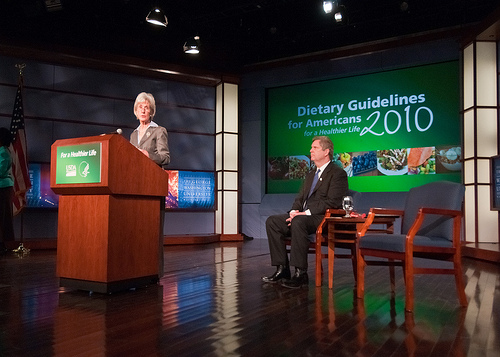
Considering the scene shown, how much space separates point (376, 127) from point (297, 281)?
17.6 feet

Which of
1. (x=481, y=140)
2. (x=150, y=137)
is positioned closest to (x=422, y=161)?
(x=481, y=140)

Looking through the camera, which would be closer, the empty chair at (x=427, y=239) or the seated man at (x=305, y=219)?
the empty chair at (x=427, y=239)

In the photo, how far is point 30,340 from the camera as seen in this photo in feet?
7.00

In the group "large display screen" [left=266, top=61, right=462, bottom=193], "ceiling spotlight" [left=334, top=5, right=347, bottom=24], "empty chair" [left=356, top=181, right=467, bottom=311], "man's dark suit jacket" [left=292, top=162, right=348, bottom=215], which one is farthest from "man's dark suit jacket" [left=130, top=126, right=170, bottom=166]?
"large display screen" [left=266, top=61, right=462, bottom=193]

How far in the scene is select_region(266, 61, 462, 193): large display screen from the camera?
302 inches

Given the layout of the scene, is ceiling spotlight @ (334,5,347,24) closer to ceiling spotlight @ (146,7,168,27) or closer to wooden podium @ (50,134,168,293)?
ceiling spotlight @ (146,7,168,27)

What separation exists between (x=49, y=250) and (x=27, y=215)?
927 millimetres

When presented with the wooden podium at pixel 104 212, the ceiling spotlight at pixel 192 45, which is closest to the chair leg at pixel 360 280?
the wooden podium at pixel 104 212

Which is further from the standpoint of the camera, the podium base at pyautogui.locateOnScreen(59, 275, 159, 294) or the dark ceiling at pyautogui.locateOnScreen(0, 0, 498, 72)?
the dark ceiling at pyautogui.locateOnScreen(0, 0, 498, 72)

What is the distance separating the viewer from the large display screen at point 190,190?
8758 millimetres

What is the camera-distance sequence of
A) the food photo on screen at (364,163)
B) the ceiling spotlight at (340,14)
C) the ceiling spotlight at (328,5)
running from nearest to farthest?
the ceiling spotlight at (328,5) → the ceiling spotlight at (340,14) → the food photo on screen at (364,163)

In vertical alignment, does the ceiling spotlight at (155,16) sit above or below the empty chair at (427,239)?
above

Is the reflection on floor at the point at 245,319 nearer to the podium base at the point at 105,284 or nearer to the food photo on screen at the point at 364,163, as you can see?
the podium base at the point at 105,284

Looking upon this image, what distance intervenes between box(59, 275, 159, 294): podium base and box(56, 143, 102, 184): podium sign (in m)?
0.72
